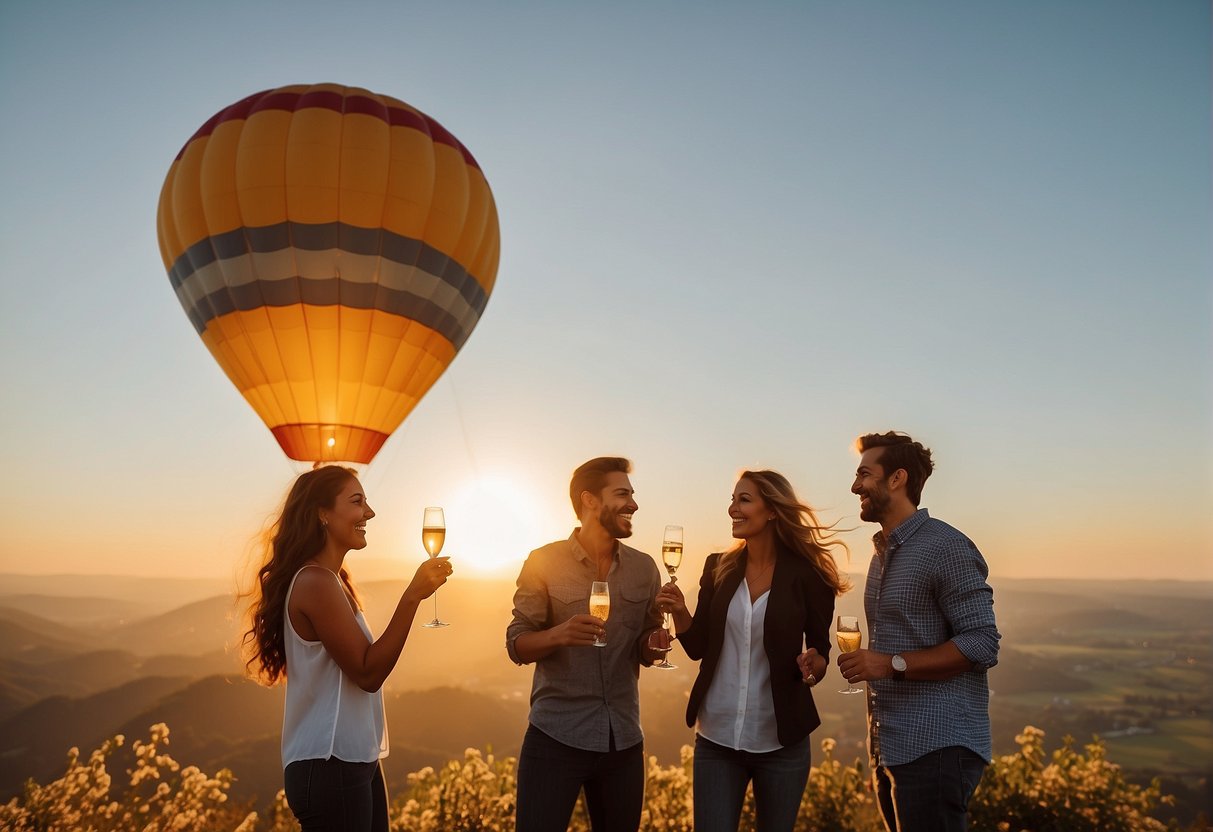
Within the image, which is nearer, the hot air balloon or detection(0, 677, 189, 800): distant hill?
the hot air balloon

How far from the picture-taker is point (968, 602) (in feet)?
13.9

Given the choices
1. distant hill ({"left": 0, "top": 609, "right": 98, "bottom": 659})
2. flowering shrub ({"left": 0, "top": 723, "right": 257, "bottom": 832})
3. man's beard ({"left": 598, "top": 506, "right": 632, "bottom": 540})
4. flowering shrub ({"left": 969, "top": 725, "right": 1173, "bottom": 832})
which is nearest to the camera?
man's beard ({"left": 598, "top": 506, "right": 632, "bottom": 540})

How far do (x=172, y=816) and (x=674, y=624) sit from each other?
25.3 ft

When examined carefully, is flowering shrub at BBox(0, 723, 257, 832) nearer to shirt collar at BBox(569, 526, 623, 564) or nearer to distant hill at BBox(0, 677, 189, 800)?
shirt collar at BBox(569, 526, 623, 564)

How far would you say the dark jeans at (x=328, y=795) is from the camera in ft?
12.2

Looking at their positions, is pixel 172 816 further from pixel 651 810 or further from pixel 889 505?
pixel 889 505

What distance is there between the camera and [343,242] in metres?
13.4

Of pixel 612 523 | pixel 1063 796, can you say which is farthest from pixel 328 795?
pixel 1063 796

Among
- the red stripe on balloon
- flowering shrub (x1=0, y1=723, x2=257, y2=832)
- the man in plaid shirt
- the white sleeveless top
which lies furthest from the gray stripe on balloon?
the man in plaid shirt

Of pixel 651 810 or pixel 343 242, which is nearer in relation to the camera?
pixel 651 810

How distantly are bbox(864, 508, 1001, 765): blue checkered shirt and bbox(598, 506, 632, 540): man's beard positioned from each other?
1494 mm

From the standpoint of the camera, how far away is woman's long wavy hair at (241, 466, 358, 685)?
4.03m

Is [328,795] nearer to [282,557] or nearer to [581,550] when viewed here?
[282,557]

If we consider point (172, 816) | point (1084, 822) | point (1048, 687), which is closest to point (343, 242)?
point (172, 816)
